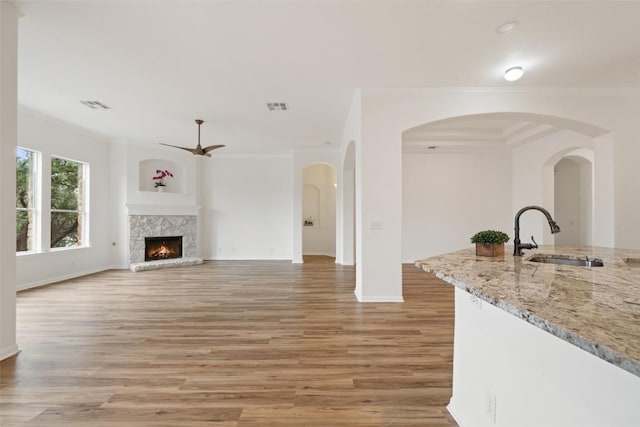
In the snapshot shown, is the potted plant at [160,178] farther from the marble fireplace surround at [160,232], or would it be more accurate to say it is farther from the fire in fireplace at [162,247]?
the fire in fireplace at [162,247]

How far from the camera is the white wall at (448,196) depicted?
23.9 feet

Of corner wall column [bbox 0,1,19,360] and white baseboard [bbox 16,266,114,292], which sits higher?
corner wall column [bbox 0,1,19,360]

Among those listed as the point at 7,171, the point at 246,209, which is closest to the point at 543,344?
the point at 7,171

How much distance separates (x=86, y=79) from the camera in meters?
3.87

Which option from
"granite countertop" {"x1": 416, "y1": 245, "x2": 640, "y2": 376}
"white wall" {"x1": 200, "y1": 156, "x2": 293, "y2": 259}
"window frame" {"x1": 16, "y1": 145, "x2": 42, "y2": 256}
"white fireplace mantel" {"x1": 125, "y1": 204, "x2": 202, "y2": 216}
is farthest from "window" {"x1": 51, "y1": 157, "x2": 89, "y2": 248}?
"granite countertop" {"x1": 416, "y1": 245, "x2": 640, "y2": 376}

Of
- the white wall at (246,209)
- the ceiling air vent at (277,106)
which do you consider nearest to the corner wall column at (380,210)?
the ceiling air vent at (277,106)

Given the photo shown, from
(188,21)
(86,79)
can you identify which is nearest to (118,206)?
(86,79)

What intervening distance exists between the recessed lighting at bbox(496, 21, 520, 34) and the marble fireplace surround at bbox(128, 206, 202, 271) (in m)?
7.48

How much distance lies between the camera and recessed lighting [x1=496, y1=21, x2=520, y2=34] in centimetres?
272

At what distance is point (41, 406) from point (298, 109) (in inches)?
178

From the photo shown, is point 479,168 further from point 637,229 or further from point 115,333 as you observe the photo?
point 115,333

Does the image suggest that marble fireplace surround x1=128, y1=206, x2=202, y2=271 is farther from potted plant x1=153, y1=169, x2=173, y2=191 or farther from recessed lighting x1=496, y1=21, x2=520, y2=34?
recessed lighting x1=496, y1=21, x2=520, y2=34

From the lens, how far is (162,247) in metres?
7.64

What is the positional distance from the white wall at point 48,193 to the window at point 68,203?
0.14 m
